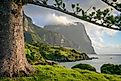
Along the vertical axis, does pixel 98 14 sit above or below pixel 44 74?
above

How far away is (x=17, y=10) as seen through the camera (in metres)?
16.7

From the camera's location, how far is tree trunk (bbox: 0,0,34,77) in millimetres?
16359

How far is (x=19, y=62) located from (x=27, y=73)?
749 mm

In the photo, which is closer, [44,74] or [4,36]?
[4,36]

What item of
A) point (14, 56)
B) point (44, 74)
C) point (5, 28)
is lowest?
point (44, 74)

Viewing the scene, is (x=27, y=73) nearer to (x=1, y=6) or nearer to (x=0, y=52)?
(x=0, y=52)

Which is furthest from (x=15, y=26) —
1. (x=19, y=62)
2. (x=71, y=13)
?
(x=71, y=13)

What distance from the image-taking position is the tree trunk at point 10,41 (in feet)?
53.7

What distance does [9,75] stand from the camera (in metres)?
16.3

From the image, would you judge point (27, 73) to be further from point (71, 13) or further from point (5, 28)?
point (71, 13)

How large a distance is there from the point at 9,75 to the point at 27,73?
1.11 meters

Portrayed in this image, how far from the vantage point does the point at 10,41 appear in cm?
1645

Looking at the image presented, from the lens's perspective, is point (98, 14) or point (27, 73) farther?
point (27, 73)

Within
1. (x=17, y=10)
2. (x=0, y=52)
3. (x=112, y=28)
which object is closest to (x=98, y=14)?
(x=112, y=28)
